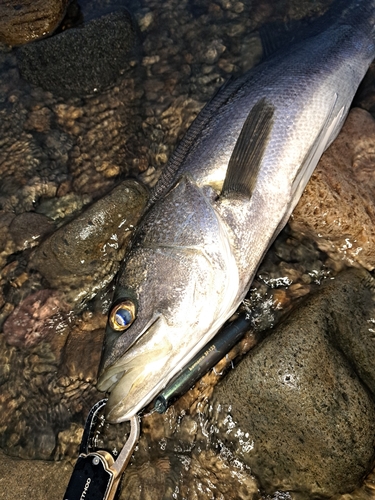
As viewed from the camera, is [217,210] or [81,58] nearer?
[217,210]

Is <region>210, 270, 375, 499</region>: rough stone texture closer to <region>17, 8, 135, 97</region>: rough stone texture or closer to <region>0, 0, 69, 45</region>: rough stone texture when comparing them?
<region>17, 8, 135, 97</region>: rough stone texture

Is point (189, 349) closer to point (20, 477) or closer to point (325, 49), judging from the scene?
point (20, 477)

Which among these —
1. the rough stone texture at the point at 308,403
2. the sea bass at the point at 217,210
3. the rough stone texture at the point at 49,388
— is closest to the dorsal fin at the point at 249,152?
the sea bass at the point at 217,210

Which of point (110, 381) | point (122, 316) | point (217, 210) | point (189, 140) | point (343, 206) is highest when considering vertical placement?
point (189, 140)

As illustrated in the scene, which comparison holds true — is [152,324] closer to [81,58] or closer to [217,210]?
[217,210]

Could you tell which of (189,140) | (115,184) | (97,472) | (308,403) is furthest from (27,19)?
(308,403)

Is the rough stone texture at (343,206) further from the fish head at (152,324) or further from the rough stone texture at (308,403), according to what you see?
the fish head at (152,324)
